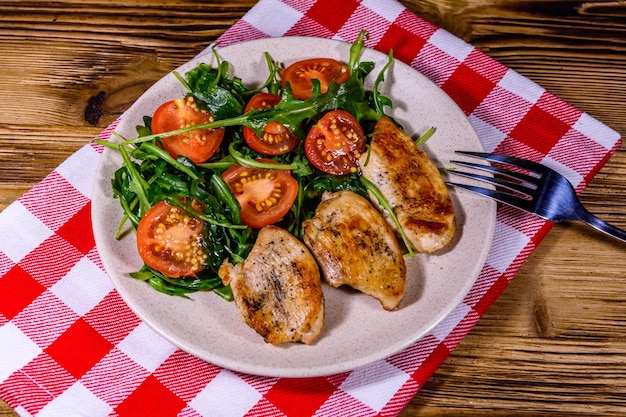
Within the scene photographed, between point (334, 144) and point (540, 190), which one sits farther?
point (540, 190)

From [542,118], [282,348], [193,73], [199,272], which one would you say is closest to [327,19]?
[193,73]

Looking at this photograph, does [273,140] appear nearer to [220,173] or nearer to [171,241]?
[220,173]

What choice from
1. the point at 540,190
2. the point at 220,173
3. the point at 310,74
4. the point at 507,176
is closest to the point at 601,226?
the point at 540,190

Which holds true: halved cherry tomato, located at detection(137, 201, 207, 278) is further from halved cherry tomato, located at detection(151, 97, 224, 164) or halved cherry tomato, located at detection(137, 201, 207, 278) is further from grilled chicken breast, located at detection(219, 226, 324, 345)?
halved cherry tomato, located at detection(151, 97, 224, 164)

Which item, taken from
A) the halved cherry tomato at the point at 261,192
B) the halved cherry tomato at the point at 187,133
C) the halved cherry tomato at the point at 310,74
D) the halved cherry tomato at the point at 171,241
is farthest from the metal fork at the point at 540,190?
the halved cherry tomato at the point at 171,241

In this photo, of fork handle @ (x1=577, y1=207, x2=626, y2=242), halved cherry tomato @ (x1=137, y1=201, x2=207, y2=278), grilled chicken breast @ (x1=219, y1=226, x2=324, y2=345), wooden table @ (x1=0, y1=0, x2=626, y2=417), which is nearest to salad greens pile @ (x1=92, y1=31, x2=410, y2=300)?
halved cherry tomato @ (x1=137, y1=201, x2=207, y2=278)

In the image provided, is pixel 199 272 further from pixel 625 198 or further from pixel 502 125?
pixel 625 198
